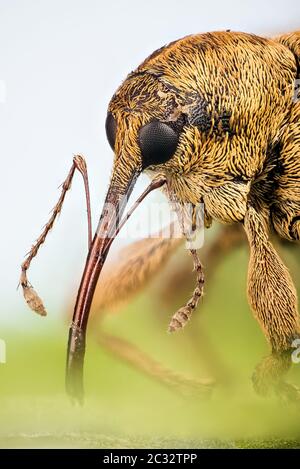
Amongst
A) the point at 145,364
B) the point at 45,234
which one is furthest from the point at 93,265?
the point at 145,364

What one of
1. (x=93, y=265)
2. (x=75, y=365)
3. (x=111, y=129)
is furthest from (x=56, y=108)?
(x=75, y=365)

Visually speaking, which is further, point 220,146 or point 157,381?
point 157,381

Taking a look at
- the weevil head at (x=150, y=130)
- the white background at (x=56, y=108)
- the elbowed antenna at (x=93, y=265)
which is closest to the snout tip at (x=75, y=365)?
the elbowed antenna at (x=93, y=265)

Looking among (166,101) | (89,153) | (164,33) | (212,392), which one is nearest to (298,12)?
(164,33)

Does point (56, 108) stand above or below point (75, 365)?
above

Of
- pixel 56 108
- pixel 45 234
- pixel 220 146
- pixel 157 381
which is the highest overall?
pixel 56 108

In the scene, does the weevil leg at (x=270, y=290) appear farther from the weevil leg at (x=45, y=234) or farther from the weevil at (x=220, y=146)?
the weevil leg at (x=45, y=234)

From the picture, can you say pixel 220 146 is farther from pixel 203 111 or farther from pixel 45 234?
pixel 45 234

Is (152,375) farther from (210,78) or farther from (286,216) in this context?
(210,78)
